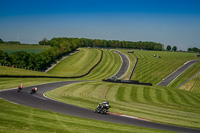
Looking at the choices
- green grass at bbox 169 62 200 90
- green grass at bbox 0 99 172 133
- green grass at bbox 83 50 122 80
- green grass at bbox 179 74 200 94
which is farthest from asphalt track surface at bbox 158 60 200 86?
green grass at bbox 0 99 172 133

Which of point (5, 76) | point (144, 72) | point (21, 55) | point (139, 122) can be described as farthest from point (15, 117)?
point (21, 55)

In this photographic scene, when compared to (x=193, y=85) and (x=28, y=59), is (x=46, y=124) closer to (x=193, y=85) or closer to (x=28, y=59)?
(x=193, y=85)

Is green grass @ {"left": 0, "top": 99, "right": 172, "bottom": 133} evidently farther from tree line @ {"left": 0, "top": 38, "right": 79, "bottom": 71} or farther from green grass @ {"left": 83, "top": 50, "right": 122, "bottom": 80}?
tree line @ {"left": 0, "top": 38, "right": 79, "bottom": 71}

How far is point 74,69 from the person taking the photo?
376ft

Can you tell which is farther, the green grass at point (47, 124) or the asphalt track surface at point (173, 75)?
the asphalt track surface at point (173, 75)

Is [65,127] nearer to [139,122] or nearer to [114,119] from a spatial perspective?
[114,119]

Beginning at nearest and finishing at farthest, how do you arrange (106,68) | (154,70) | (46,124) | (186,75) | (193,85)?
(46,124)
(193,85)
(186,75)
(154,70)
(106,68)

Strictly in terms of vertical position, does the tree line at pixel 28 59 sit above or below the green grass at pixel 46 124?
above

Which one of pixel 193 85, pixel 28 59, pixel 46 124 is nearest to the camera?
pixel 46 124

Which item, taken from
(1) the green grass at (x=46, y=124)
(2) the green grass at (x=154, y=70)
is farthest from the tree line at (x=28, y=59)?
(1) the green grass at (x=46, y=124)

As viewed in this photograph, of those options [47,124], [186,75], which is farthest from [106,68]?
[47,124]

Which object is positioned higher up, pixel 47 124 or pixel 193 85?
pixel 47 124

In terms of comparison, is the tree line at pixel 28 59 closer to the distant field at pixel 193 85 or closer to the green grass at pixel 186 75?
the green grass at pixel 186 75

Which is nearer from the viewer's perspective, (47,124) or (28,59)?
(47,124)
